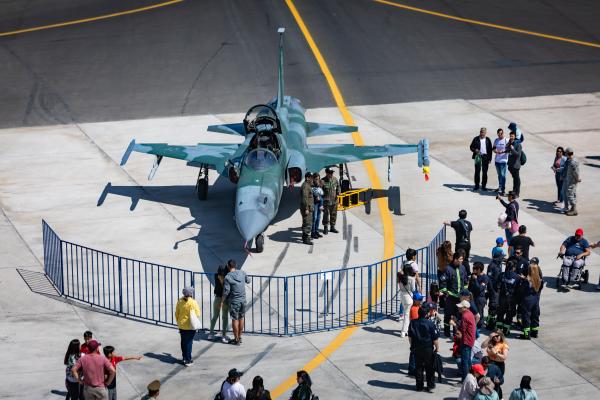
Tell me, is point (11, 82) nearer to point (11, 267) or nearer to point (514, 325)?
point (11, 267)

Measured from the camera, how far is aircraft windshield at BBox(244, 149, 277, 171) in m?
28.4

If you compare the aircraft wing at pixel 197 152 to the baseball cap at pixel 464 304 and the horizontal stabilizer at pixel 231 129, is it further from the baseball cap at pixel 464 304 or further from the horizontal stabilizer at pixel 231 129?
the baseball cap at pixel 464 304

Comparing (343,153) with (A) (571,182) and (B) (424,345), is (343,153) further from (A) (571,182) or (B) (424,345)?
(B) (424,345)

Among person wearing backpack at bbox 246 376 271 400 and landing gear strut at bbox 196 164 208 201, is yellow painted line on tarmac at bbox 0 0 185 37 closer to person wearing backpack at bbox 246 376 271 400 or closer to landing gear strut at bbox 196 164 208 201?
landing gear strut at bbox 196 164 208 201

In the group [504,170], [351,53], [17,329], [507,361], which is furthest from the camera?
[351,53]

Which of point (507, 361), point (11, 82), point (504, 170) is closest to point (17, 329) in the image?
point (507, 361)

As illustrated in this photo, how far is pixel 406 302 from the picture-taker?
2258 centimetres

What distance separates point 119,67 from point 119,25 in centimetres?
675

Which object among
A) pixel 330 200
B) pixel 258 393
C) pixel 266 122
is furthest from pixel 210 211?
pixel 258 393

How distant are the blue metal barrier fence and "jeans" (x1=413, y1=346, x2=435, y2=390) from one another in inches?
120

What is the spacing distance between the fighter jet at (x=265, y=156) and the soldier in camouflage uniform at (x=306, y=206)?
67 cm

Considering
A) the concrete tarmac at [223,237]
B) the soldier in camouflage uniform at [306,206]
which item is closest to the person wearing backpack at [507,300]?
the concrete tarmac at [223,237]

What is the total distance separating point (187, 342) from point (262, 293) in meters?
3.92

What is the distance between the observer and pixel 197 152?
3170 centimetres
